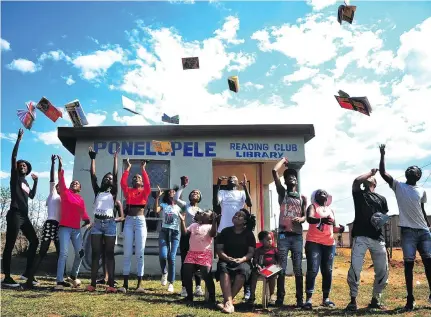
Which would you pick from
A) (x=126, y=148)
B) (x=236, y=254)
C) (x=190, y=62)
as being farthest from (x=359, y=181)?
(x=126, y=148)

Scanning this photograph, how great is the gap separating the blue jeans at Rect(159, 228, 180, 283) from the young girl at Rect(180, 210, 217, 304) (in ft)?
3.34

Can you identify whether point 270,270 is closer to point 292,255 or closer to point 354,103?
point 292,255

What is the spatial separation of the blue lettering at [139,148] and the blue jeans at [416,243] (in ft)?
21.9

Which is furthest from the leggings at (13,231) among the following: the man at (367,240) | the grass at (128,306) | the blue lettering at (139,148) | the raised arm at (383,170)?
the raised arm at (383,170)

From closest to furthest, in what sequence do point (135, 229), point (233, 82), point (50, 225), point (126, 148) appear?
point (135, 229) < point (50, 225) < point (233, 82) < point (126, 148)

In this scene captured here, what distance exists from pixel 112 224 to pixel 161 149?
3.59 m

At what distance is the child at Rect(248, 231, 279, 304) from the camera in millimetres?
5547

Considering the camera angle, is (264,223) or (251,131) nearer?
(251,131)

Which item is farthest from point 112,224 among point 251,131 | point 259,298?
point 251,131

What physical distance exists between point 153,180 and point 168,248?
10.8 ft

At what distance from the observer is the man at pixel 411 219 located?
5520 millimetres

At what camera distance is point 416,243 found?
18.2 ft

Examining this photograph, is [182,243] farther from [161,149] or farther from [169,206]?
[161,149]

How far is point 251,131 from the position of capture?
33.5ft
